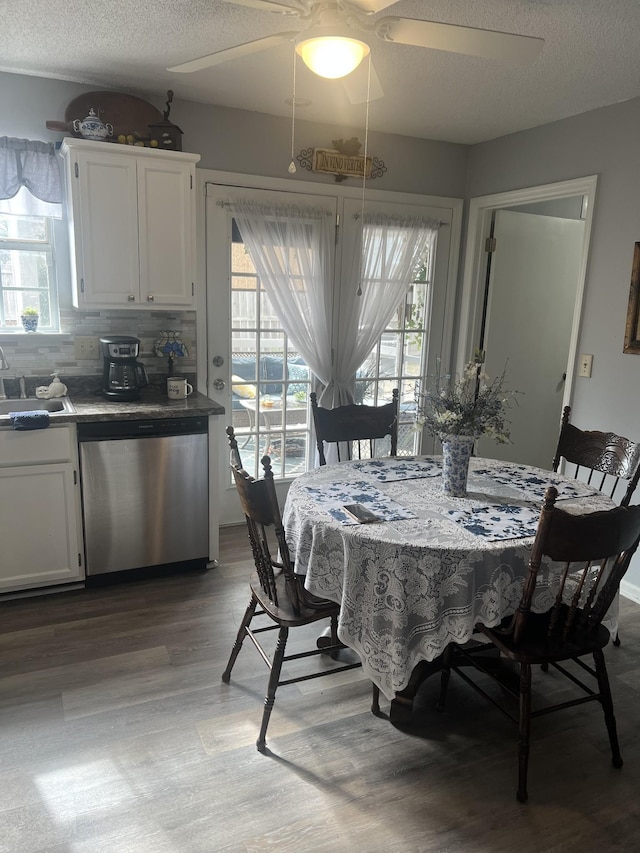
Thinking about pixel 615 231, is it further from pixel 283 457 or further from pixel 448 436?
pixel 283 457

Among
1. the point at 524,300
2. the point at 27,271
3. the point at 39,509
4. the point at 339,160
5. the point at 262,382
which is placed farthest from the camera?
the point at 524,300

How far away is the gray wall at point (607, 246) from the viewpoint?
3.04 metres

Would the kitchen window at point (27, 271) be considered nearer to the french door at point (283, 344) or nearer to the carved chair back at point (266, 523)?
the french door at point (283, 344)

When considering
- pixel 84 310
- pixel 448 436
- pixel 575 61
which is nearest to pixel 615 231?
pixel 575 61

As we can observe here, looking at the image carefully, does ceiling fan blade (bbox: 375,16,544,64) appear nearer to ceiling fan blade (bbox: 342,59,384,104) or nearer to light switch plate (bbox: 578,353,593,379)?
ceiling fan blade (bbox: 342,59,384,104)

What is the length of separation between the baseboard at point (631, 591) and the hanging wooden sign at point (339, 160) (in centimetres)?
280

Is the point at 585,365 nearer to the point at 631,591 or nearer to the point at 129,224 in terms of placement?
the point at 631,591

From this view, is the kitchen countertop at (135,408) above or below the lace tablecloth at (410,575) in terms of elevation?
above

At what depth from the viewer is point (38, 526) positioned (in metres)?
2.83

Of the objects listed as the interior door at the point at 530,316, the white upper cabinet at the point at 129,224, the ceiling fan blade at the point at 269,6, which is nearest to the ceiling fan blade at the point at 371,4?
the ceiling fan blade at the point at 269,6

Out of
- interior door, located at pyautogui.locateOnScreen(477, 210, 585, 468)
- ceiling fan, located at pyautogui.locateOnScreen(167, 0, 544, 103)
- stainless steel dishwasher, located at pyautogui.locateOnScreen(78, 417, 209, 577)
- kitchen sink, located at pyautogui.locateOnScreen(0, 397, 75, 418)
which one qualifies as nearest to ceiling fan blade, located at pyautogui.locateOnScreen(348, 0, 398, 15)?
ceiling fan, located at pyautogui.locateOnScreen(167, 0, 544, 103)

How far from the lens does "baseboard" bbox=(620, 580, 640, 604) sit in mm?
3090

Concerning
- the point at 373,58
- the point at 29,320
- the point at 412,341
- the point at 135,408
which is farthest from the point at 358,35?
the point at 412,341

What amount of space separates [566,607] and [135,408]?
82.0 inches
